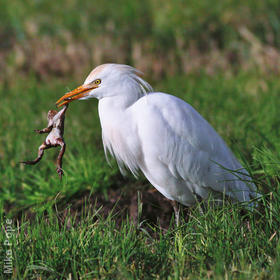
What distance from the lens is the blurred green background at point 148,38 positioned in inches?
285

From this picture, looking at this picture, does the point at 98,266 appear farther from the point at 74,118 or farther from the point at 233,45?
the point at 233,45

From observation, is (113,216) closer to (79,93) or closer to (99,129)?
(79,93)

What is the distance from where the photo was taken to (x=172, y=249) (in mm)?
2568

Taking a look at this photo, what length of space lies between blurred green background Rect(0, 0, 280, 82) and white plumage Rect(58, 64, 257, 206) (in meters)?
3.93

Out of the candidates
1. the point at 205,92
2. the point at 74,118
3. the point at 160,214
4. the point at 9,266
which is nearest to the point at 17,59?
the point at 74,118

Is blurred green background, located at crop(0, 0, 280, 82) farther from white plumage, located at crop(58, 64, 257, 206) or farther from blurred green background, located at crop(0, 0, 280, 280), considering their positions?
white plumage, located at crop(58, 64, 257, 206)

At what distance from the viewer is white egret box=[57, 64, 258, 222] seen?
285 cm

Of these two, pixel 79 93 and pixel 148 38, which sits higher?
pixel 148 38

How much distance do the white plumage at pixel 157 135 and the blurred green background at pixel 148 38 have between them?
12.9 feet

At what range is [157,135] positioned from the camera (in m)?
2.86

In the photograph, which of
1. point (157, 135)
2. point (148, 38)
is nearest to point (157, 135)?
point (157, 135)

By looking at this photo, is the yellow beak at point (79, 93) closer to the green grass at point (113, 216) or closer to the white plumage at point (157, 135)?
the white plumage at point (157, 135)

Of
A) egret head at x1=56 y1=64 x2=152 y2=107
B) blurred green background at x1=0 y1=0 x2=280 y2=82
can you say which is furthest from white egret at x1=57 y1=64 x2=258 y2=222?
blurred green background at x1=0 y1=0 x2=280 y2=82

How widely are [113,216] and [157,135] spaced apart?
597 mm
